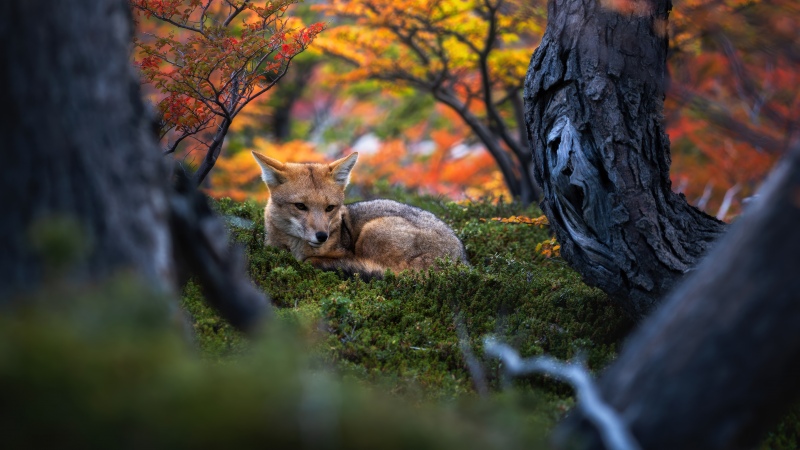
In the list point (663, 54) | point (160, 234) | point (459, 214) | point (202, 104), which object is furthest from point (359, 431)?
point (459, 214)

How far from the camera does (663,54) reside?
5.48 metres

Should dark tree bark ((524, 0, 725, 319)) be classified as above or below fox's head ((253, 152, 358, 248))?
below

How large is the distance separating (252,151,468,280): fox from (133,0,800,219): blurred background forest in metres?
1.10

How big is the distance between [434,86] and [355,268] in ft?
21.2

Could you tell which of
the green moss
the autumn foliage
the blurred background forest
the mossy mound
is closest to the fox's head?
the mossy mound

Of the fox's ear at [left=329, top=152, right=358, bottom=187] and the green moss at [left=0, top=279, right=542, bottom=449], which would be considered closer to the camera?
the green moss at [left=0, top=279, right=542, bottom=449]

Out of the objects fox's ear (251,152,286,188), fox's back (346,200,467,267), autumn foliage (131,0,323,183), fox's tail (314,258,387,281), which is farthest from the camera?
fox's ear (251,152,286,188)

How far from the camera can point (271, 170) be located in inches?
322

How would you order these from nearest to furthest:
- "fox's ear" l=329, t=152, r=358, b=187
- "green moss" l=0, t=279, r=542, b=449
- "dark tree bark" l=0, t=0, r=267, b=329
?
1. "green moss" l=0, t=279, r=542, b=449
2. "dark tree bark" l=0, t=0, r=267, b=329
3. "fox's ear" l=329, t=152, r=358, b=187

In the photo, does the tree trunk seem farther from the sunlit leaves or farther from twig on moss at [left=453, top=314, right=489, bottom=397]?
the sunlit leaves

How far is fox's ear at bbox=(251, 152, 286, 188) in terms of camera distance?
26.7 ft

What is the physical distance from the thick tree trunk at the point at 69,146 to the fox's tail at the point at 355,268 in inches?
153

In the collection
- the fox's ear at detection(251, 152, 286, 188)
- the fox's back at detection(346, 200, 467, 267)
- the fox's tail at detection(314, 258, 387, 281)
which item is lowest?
the fox's tail at detection(314, 258, 387, 281)

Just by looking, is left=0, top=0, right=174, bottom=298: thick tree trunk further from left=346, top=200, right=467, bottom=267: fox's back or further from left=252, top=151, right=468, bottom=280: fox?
left=346, top=200, right=467, bottom=267: fox's back
